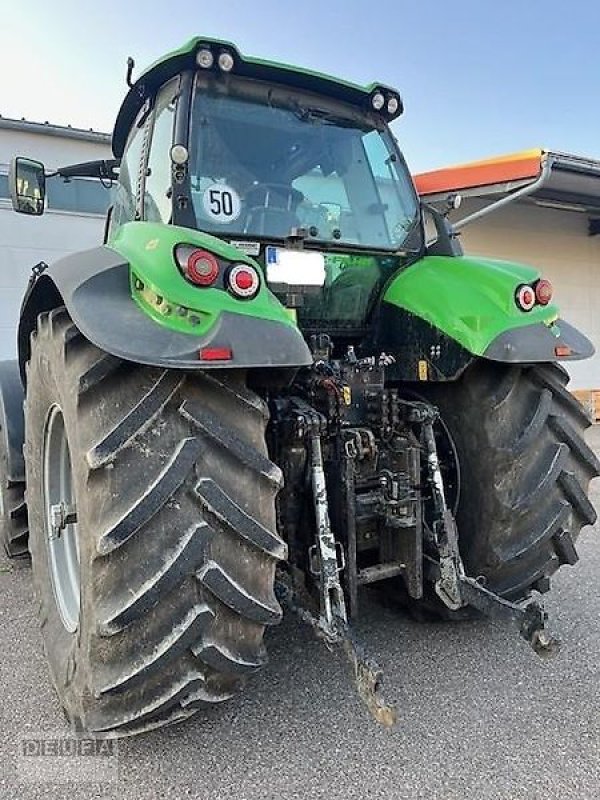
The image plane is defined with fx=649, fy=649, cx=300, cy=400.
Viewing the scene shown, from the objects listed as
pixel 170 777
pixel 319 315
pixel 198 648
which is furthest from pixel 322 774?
pixel 319 315

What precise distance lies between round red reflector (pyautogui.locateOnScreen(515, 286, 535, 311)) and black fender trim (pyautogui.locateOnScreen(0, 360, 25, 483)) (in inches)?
98.1

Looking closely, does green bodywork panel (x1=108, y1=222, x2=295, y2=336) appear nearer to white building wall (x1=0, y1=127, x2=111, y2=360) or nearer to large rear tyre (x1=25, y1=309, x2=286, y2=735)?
large rear tyre (x1=25, y1=309, x2=286, y2=735)

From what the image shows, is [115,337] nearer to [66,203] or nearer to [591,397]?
[66,203]

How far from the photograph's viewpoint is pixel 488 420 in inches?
96.8

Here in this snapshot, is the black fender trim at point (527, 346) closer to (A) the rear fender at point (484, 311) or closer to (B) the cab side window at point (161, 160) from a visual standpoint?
(A) the rear fender at point (484, 311)

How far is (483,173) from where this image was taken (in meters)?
8.04

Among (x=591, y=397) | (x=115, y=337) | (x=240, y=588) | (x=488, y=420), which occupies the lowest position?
(x=591, y=397)

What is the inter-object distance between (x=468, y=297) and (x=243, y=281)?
1.01 meters

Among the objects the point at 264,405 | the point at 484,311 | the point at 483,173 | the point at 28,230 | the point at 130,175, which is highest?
the point at 483,173

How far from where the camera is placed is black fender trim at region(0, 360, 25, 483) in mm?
3355

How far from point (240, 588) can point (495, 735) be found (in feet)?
3.38

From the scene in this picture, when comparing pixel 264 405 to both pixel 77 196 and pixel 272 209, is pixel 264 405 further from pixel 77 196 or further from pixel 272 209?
pixel 77 196

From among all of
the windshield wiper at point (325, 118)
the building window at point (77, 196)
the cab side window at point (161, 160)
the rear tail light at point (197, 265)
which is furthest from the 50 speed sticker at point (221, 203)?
the building window at point (77, 196)

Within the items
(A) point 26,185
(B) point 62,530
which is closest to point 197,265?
(B) point 62,530
